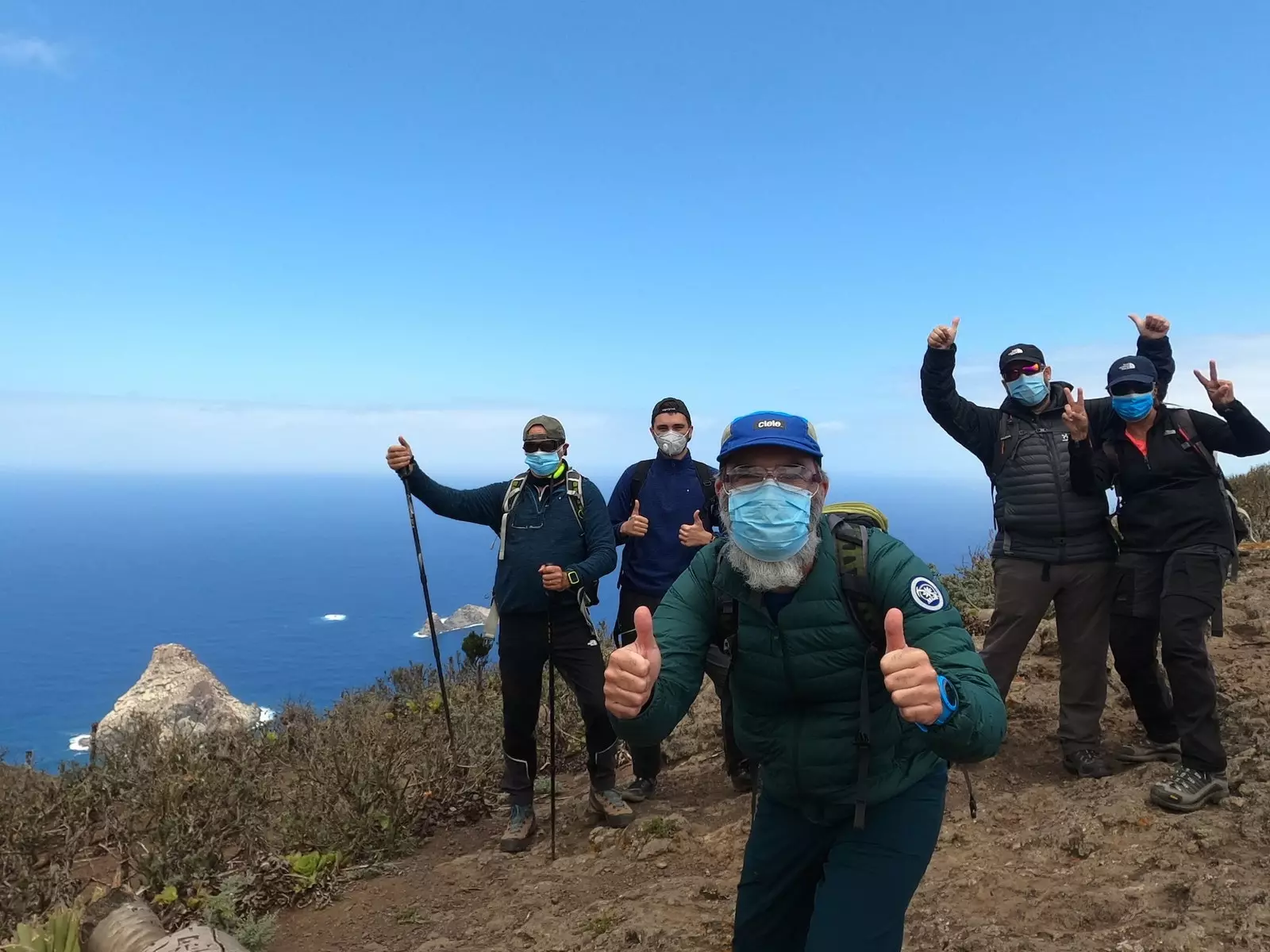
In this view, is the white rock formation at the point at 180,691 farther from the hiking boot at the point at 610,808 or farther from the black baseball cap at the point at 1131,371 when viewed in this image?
the black baseball cap at the point at 1131,371

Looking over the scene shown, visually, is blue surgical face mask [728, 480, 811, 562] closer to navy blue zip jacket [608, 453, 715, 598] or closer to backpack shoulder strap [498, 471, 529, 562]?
navy blue zip jacket [608, 453, 715, 598]

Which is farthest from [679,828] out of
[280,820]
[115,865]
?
[115,865]

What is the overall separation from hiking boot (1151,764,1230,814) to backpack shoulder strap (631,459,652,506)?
11.3 ft

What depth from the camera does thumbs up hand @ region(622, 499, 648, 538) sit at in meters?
5.13

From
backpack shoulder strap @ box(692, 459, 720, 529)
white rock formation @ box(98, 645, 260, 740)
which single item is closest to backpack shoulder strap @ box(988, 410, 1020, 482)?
backpack shoulder strap @ box(692, 459, 720, 529)

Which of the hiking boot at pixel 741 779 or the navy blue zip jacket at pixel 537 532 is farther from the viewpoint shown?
the hiking boot at pixel 741 779

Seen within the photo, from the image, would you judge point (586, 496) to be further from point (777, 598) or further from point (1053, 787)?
point (1053, 787)

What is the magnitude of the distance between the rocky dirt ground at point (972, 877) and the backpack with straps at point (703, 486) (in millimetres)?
1960

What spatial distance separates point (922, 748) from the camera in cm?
231

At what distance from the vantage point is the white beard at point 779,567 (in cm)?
232

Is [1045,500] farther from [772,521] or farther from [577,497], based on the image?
[772,521]

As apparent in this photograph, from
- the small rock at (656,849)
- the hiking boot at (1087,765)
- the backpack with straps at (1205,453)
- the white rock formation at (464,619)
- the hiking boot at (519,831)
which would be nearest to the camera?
the backpack with straps at (1205,453)

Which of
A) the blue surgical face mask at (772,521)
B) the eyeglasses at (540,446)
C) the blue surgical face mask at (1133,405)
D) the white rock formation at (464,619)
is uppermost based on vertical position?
the blue surgical face mask at (1133,405)

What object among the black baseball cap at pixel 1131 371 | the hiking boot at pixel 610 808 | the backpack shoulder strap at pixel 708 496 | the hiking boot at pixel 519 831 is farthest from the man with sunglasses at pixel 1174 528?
the hiking boot at pixel 519 831
